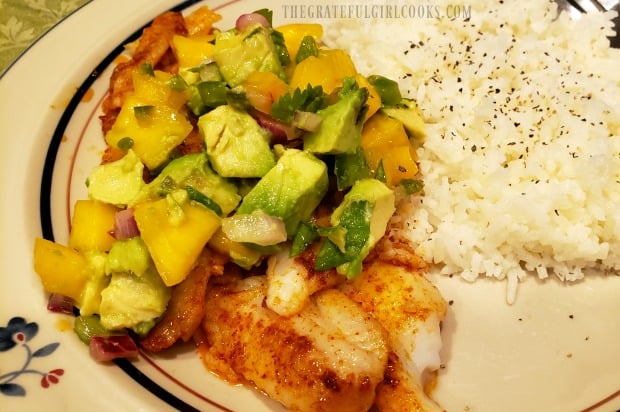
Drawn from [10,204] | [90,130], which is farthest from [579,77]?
[10,204]

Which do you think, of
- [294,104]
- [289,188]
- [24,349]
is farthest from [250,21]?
[24,349]

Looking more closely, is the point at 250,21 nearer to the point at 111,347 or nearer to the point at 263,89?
the point at 263,89

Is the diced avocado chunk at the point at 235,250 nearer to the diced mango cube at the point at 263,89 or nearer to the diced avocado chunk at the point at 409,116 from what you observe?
the diced mango cube at the point at 263,89

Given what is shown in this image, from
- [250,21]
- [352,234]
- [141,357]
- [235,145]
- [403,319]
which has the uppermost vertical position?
[250,21]

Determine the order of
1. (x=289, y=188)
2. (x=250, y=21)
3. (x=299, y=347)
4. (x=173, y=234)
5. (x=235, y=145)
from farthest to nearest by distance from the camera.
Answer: (x=250, y=21), (x=235, y=145), (x=289, y=188), (x=173, y=234), (x=299, y=347)

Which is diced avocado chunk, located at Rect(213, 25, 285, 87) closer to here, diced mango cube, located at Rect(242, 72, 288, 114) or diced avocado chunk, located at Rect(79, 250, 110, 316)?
diced mango cube, located at Rect(242, 72, 288, 114)

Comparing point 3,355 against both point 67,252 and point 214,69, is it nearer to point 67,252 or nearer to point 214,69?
point 67,252
